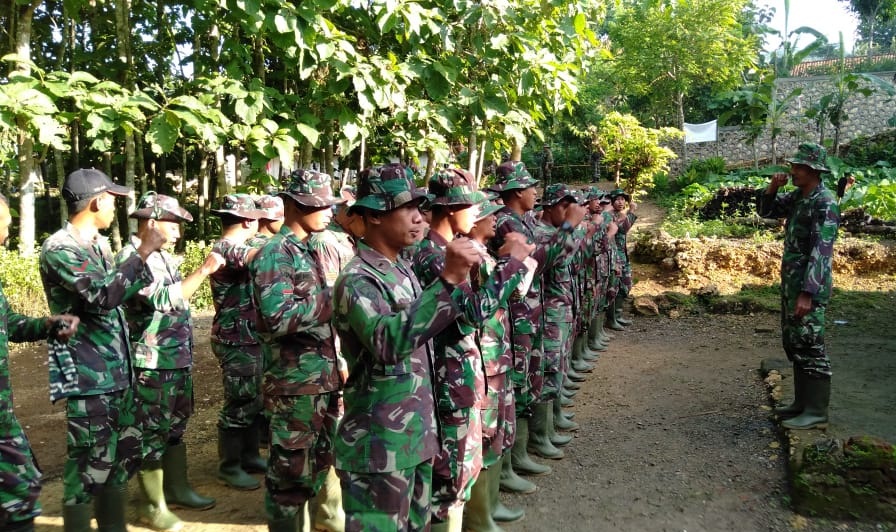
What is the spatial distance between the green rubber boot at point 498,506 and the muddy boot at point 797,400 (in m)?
2.53

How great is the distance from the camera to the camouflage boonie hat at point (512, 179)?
433cm

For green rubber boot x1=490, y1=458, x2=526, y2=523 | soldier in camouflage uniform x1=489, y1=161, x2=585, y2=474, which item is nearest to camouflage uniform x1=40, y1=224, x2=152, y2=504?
green rubber boot x1=490, y1=458, x2=526, y2=523

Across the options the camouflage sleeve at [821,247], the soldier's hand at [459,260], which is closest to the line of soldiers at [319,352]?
the soldier's hand at [459,260]

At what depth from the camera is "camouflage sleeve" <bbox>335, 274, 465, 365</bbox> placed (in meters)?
2.02

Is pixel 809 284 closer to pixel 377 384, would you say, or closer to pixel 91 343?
pixel 377 384

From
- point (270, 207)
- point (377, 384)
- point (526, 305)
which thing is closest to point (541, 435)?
point (526, 305)

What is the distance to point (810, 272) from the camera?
474cm

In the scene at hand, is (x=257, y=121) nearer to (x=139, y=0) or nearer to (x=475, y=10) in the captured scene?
(x=475, y=10)

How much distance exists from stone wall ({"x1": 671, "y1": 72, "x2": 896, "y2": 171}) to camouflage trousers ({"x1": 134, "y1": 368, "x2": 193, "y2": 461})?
24.7 metres

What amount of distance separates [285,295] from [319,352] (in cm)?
40

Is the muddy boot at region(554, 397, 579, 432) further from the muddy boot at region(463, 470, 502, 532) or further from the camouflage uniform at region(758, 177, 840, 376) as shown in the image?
the muddy boot at region(463, 470, 502, 532)

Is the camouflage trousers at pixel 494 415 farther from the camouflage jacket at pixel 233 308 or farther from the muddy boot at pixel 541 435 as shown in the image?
the camouflage jacket at pixel 233 308

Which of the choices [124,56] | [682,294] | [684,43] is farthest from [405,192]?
[684,43]

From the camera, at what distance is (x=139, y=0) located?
814 cm
